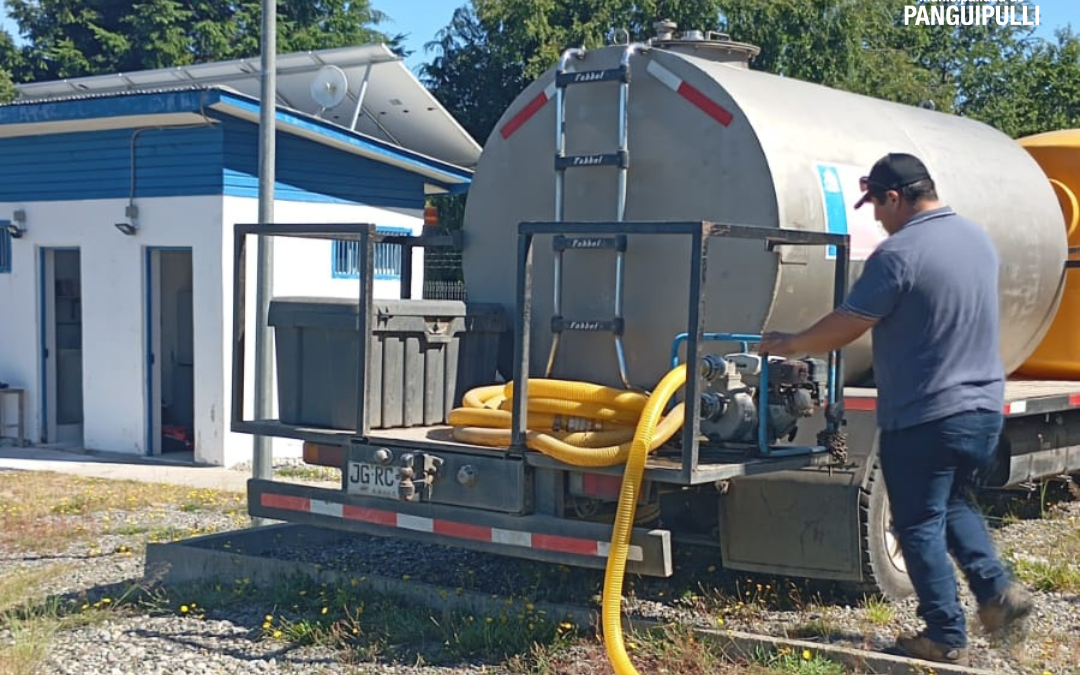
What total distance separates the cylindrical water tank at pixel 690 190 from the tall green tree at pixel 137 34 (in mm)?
26239

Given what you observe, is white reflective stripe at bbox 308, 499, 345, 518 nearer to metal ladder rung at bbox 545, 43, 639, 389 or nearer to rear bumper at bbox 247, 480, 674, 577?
rear bumper at bbox 247, 480, 674, 577

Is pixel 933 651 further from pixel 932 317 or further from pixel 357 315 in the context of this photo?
pixel 357 315

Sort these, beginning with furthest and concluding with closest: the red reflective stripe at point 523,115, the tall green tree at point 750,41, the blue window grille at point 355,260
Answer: the tall green tree at point 750,41 < the blue window grille at point 355,260 < the red reflective stripe at point 523,115

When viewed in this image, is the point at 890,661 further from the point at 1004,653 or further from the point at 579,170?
the point at 579,170

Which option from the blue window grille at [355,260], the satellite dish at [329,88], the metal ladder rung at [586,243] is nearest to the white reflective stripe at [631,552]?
the metal ladder rung at [586,243]

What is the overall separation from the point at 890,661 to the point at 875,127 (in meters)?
3.23

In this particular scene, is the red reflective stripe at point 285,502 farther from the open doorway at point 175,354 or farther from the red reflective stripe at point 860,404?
the open doorway at point 175,354

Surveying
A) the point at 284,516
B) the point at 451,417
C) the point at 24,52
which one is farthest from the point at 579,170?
the point at 24,52

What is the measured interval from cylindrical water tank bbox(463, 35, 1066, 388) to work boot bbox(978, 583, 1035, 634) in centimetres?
169

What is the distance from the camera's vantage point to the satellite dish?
1516 cm

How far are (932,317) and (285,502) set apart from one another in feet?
11.1

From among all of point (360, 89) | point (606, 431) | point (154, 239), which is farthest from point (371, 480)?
point (360, 89)

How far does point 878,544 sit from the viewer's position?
635 cm

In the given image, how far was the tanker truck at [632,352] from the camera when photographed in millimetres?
5773
